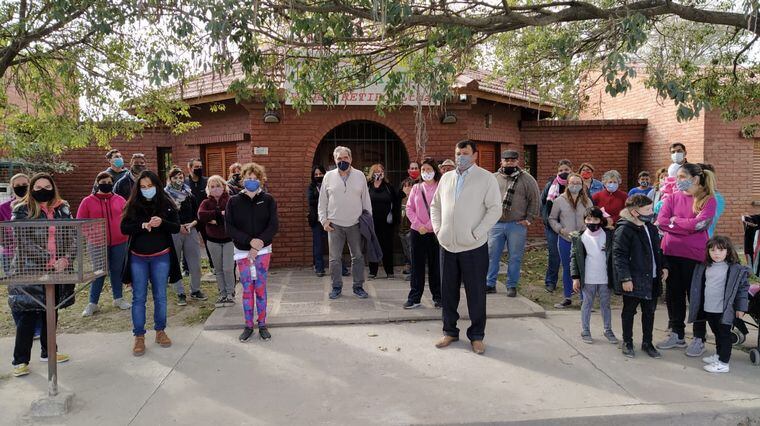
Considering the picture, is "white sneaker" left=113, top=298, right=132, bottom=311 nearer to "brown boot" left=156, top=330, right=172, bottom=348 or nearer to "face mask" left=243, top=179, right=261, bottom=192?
"brown boot" left=156, top=330, right=172, bottom=348

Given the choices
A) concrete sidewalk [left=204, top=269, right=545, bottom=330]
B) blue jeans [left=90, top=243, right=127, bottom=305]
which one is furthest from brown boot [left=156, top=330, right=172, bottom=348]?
blue jeans [left=90, top=243, right=127, bottom=305]

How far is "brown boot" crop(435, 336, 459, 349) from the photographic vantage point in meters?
4.70

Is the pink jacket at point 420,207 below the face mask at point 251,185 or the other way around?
below

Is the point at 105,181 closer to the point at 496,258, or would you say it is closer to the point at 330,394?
the point at 330,394

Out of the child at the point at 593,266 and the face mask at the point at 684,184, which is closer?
the face mask at the point at 684,184

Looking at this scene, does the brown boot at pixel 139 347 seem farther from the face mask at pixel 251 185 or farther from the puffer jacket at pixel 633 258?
the puffer jacket at pixel 633 258

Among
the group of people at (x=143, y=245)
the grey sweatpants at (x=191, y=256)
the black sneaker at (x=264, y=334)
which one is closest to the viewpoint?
the group of people at (x=143, y=245)

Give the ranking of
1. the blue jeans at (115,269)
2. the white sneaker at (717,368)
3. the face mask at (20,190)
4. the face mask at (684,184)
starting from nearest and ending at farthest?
the white sneaker at (717,368)
the face mask at (684,184)
the face mask at (20,190)
the blue jeans at (115,269)

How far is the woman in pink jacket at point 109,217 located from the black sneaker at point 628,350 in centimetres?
550

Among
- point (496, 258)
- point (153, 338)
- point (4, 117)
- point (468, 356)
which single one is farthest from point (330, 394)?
point (4, 117)

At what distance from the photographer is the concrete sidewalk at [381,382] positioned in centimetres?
344

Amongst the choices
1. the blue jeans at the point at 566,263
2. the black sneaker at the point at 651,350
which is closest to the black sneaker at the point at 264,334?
the black sneaker at the point at 651,350

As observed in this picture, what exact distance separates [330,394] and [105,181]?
374 centimetres

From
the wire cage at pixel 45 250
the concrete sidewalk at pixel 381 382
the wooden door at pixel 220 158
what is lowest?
the concrete sidewalk at pixel 381 382
